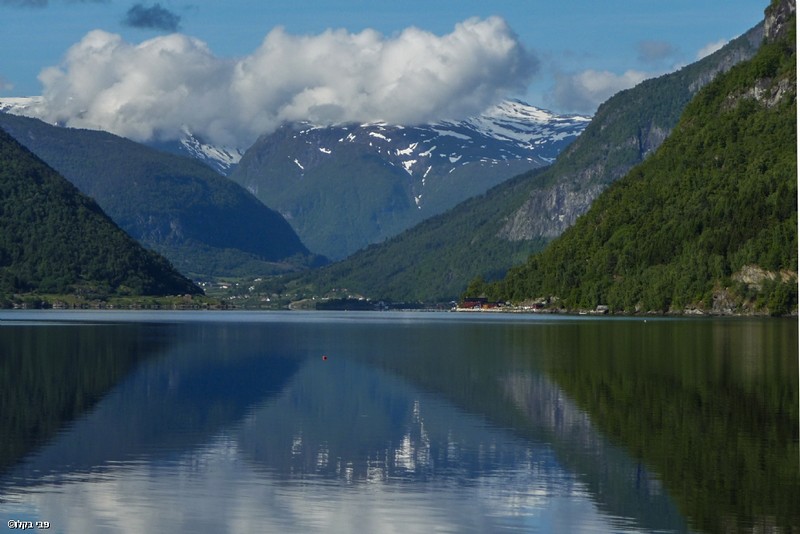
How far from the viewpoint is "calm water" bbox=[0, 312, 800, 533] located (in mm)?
43969

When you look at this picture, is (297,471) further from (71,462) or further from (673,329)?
(673,329)

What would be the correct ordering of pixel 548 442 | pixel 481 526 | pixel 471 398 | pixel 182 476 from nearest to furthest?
pixel 481 526 → pixel 182 476 → pixel 548 442 → pixel 471 398

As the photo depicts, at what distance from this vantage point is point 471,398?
79.3 meters

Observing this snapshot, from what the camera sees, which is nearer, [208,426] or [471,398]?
[208,426]

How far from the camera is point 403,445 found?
59.4 metres

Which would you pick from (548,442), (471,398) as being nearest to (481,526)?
(548,442)

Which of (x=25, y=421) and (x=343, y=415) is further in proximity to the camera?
(x=343, y=415)

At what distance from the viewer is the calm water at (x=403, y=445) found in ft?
144

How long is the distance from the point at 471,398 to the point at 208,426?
18898 millimetres

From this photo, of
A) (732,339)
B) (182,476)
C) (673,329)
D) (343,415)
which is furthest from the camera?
(673,329)

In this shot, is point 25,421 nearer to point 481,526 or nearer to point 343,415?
point 343,415

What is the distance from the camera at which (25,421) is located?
6494 cm

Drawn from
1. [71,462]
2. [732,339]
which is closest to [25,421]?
[71,462]

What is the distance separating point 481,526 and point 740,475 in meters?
12.8
